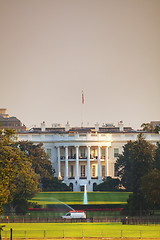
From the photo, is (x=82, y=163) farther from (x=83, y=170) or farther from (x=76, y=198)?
(x=76, y=198)

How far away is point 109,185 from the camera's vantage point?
6880 inches

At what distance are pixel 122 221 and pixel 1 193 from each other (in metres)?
25.4

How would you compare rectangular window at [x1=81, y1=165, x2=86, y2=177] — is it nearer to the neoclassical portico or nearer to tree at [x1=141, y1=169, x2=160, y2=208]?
the neoclassical portico

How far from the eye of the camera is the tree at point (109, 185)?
569 ft

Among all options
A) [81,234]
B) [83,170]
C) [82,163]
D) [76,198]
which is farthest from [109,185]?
[81,234]

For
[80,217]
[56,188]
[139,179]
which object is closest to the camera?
[80,217]

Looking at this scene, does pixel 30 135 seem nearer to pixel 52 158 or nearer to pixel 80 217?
pixel 52 158

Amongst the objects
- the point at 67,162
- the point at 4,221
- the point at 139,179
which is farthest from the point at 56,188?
the point at 4,221

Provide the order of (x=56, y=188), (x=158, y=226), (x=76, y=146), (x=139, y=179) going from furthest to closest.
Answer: (x=76, y=146) < (x=56, y=188) < (x=139, y=179) < (x=158, y=226)

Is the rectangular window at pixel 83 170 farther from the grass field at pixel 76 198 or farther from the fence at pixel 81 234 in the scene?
the fence at pixel 81 234

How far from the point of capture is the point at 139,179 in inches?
4390

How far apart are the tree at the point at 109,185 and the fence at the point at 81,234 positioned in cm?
8303

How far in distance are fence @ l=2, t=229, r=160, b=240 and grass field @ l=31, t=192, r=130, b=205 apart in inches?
1710

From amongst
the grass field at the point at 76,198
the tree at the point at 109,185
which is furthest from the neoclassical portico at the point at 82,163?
the grass field at the point at 76,198
